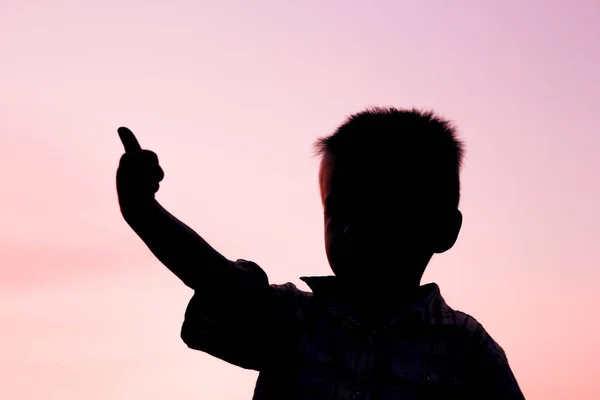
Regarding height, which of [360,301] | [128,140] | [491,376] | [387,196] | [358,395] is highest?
[387,196]

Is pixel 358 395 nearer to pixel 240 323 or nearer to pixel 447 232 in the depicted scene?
pixel 240 323

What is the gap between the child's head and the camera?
340cm

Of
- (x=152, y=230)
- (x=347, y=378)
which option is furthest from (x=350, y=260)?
(x=152, y=230)

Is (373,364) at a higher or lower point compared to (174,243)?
lower

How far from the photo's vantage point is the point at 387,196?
3.48 m

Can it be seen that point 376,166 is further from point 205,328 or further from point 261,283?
point 205,328

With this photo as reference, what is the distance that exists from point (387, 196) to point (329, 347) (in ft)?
2.40

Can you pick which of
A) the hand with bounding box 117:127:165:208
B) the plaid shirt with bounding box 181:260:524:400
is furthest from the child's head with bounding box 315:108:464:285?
the hand with bounding box 117:127:165:208

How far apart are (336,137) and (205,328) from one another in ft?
3.83

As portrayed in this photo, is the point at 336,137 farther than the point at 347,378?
Yes

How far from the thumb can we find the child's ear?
1.57 m

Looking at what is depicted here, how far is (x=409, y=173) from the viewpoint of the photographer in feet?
11.7

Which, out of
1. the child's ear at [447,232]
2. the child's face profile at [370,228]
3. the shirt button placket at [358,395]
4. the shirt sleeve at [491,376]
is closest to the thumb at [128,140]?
the child's face profile at [370,228]

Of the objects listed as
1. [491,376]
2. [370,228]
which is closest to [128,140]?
[370,228]
